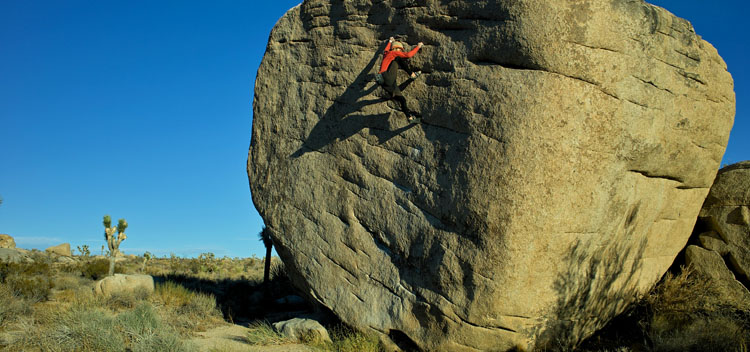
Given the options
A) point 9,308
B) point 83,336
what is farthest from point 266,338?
point 9,308

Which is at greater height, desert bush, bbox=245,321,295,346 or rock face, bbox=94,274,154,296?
rock face, bbox=94,274,154,296

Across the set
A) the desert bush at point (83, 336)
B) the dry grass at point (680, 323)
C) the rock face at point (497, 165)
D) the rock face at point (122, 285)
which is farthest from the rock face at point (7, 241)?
the dry grass at point (680, 323)

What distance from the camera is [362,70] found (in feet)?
28.3

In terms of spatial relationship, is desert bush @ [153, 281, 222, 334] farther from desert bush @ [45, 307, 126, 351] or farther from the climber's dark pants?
the climber's dark pants

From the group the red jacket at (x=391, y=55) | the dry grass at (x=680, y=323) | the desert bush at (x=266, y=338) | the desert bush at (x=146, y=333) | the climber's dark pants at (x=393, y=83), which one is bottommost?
the desert bush at (x=266, y=338)

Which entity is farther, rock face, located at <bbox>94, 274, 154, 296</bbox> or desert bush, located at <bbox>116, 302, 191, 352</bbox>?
rock face, located at <bbox>94, 274, 154, 296</bbox>

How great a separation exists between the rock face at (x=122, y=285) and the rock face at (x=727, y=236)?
12748 mm

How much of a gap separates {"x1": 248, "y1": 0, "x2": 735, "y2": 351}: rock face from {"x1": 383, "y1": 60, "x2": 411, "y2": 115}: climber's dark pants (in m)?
0.15

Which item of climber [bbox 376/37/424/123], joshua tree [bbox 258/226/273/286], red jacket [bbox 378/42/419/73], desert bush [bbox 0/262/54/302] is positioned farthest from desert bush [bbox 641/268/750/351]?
desert bush [bbox 0/262/54/302]

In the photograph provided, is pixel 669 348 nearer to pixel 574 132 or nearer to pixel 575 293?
pixel 575 293

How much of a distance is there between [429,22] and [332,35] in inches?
82.1

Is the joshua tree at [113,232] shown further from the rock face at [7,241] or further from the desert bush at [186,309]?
the rock face at [7,241]

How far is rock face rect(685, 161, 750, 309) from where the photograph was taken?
8.93 m

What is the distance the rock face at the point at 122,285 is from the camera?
13102 mm
